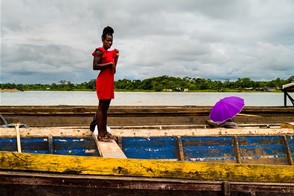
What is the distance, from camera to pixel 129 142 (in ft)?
16.0

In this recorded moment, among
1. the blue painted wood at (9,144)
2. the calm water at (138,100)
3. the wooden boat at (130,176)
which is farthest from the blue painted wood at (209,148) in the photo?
the calm water at (138,100)

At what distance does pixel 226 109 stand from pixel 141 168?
3.49m

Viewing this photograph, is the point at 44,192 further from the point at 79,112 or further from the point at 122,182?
the point at 79,112

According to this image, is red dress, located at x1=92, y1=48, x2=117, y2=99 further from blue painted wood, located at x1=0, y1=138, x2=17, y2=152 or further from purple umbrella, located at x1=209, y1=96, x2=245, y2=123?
purple umbrella, located at x1=209, y1=96, x2=245, y2=123

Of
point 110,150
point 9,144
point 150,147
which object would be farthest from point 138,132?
point 9,144

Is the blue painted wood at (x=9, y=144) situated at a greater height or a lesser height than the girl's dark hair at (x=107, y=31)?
lesser

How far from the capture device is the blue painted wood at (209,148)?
A: 507 centimetres

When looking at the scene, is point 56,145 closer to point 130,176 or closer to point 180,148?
point 180,148

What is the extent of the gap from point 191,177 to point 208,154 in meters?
2.31

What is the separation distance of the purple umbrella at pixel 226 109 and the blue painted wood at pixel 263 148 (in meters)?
0.66

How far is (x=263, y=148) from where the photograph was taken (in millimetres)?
5352

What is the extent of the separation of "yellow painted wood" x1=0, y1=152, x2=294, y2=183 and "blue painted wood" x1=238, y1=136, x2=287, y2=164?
2.22 meters

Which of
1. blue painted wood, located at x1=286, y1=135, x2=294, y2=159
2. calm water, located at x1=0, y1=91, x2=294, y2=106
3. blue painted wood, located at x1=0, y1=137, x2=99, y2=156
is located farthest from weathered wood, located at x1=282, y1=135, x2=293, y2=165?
calm water, located at x1=0, y1=91, x2=294, y2=106

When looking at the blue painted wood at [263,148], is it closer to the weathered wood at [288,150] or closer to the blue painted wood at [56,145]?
the weathered wood at [288,150]
